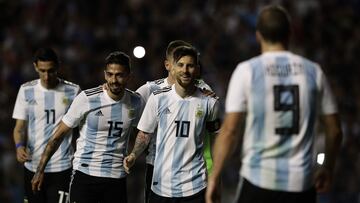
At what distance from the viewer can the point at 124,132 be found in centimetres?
886

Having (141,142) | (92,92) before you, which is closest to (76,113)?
(92,92)

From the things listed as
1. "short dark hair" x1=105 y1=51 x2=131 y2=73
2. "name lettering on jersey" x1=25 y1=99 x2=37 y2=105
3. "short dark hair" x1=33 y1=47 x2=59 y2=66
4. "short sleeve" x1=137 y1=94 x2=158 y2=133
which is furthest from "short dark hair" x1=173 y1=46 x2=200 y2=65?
"name lettering on jersey" x1=25 y1=99 x2=37 y2=105

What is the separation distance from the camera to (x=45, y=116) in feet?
32.7

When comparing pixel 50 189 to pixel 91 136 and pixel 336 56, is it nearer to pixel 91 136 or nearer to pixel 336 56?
pixel 91 136

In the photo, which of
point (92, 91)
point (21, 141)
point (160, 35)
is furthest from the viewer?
point (160, 35)

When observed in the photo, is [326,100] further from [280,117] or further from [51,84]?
[51,84]

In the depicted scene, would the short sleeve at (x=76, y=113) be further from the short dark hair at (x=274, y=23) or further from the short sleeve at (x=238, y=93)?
the short dark hair at (x=274, y=23)

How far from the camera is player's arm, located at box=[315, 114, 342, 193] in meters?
6.24

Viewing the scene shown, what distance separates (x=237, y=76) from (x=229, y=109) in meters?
0.21

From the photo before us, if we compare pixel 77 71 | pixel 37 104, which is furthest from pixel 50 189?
pixel 77 71

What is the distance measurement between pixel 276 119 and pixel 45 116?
4.35 metres

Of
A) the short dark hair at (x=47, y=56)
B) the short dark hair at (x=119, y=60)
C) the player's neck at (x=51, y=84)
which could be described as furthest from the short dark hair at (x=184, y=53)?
the player's neck at (x=51, y=84)

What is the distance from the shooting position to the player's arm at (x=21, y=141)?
982cm

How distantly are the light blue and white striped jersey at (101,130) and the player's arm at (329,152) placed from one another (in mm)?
2927
